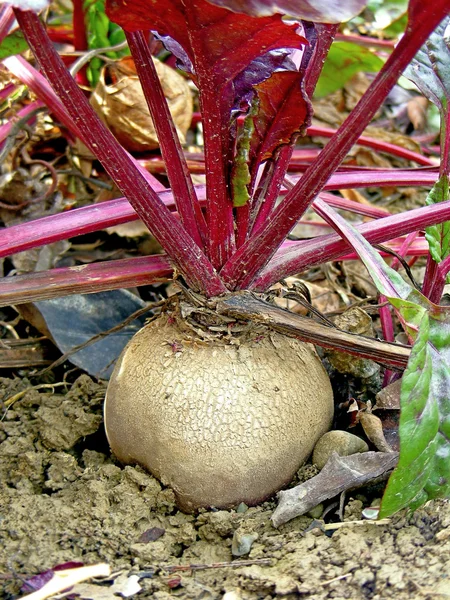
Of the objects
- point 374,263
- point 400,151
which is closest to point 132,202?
point 374,263

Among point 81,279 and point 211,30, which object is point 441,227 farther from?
point 81,279

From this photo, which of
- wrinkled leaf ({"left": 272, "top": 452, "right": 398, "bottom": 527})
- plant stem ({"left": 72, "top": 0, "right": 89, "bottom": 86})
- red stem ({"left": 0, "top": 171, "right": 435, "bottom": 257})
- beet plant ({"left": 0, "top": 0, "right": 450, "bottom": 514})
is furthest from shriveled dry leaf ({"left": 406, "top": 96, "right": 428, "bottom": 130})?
wrinkled leaf ({"left": 272, "top": 452, "right": 398, "bottom": 527})

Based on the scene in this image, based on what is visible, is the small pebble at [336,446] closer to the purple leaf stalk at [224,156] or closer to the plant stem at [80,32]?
the purple leaf stalk at [224,156]

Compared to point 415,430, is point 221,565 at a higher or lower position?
lower

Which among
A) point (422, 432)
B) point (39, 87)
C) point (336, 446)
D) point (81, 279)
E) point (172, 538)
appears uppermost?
point (39, 87)

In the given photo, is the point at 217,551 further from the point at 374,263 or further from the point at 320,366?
the point at 374,263

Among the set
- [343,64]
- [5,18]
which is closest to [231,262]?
[5,18]

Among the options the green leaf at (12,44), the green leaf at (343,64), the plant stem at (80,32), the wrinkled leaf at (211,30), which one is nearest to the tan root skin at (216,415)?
the wrinkled leaf at (211,30)
